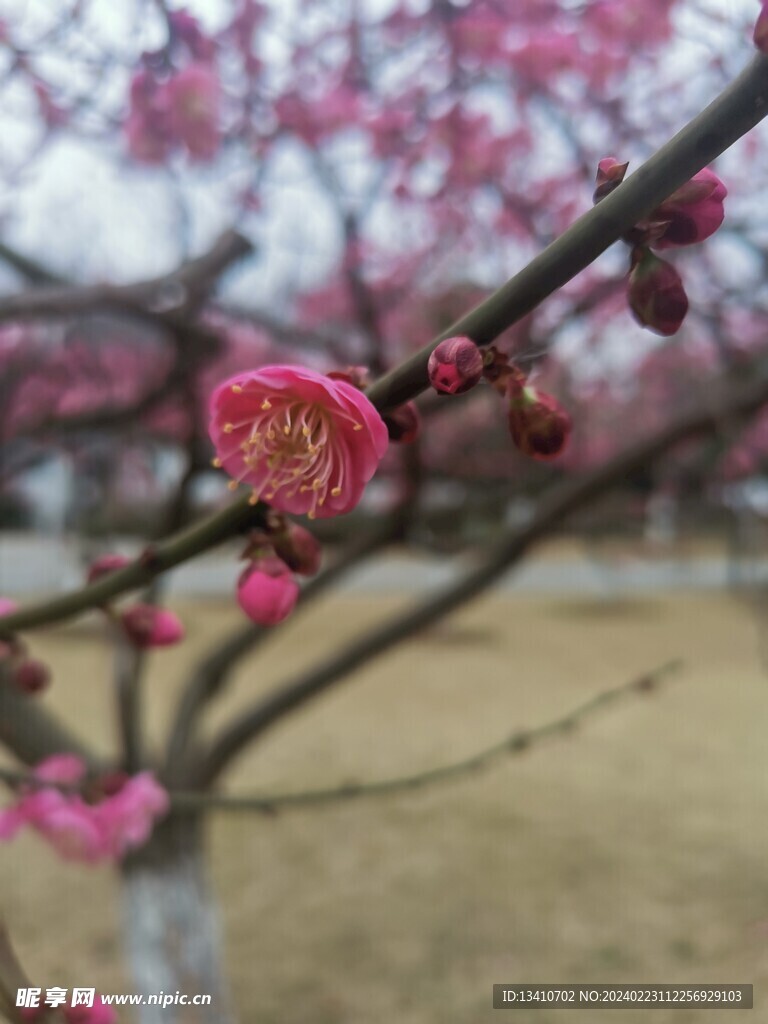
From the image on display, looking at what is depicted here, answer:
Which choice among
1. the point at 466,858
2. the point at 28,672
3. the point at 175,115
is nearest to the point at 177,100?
the point at 175,115

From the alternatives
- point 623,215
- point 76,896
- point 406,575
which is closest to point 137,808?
point 623,215

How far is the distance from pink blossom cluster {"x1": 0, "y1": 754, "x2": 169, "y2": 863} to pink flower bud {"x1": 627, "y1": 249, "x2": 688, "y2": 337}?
1.30 meters

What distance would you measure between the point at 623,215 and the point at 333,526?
1976 mm

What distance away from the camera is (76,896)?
320 centimetres

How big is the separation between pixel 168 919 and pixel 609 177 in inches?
78.4

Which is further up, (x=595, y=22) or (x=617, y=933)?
(x=595, y=22)

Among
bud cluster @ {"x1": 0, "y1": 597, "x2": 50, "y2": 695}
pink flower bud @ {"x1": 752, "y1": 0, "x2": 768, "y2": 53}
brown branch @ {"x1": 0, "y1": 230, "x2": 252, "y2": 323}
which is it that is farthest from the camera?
brown branch @ {"x1": 0, "y1": 230, "x2": 252, "y2": 323}

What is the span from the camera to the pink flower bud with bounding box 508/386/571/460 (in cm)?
41

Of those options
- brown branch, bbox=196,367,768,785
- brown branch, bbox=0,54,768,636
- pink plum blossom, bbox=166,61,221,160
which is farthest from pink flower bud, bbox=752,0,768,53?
brown branch, bbox=196,367,768,785

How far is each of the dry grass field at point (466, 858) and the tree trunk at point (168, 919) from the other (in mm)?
112

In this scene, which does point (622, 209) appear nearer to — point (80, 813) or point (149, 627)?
point (149, 627)

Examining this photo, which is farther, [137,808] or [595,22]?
[595,22]

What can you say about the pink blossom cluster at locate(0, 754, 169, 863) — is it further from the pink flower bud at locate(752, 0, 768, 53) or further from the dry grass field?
the pink flower bud at locate(752, 0, 768, 53)

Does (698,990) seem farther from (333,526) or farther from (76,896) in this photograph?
(76,896)
